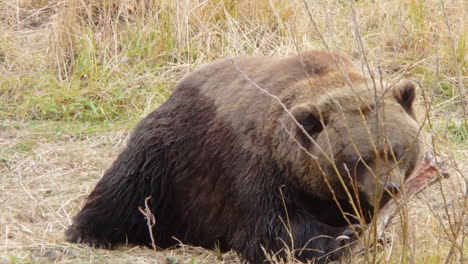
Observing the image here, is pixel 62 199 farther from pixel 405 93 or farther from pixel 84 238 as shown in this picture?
pixel 405 93

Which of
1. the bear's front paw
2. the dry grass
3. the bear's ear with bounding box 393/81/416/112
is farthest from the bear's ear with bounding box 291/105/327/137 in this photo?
the dry grass

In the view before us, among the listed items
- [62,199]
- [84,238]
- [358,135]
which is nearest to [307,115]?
[358,135]

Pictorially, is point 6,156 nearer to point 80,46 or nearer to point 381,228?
point 80,46

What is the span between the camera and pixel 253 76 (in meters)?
5.56

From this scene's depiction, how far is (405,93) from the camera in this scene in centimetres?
513

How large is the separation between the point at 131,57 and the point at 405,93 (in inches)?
191

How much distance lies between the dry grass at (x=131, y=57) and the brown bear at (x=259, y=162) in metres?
1.21

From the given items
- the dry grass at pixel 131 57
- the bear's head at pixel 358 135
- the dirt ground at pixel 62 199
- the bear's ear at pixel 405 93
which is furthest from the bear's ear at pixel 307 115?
the dry grass at pixel 131 57

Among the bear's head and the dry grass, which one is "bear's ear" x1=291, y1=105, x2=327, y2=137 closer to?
the bear's head

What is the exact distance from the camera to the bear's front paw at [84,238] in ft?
20.1

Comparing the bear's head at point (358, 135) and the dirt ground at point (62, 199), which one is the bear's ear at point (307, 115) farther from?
the dirt ground at point (62, 199)

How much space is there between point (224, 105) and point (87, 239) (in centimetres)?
139

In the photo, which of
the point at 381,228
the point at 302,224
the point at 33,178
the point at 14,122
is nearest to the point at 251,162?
the point at 302,224

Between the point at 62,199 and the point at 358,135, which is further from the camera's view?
the point at 62,199
